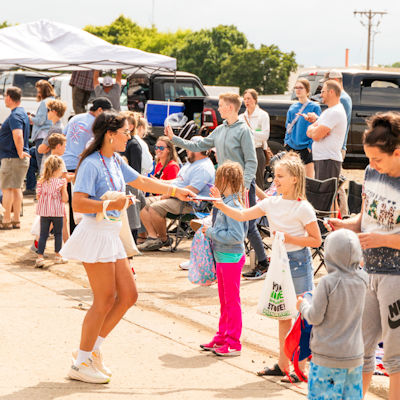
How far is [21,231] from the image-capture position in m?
12.8

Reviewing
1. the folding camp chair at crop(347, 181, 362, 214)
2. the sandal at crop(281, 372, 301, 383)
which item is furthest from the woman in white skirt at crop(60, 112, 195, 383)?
the folding camp chair at crop(347, 181, 362, 214)

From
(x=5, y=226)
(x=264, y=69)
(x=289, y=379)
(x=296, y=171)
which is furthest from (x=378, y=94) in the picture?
(x=264, y=69)

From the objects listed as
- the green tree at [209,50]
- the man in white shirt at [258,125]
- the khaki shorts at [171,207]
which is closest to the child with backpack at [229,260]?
the khaki shorts at [171,207]

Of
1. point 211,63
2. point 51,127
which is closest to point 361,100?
point 51,127

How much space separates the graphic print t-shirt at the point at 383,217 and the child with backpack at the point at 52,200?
239 inches

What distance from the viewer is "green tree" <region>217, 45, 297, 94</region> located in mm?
72000

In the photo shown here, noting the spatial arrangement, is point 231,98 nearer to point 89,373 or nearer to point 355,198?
point 355,198

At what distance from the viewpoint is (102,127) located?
5.88m

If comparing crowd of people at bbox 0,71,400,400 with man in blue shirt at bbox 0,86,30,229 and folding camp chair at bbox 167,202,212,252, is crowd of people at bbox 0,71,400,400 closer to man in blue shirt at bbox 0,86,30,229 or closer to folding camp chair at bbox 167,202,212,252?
folding camp chair at bbox 167,202,212,252

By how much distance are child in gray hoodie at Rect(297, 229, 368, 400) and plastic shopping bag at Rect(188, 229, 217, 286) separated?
233cm

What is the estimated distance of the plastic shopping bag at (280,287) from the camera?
5.68 meters

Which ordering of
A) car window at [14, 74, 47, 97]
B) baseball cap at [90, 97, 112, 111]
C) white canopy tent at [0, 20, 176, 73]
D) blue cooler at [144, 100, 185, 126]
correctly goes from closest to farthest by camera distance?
baseball cap at [90, 97, 112, 111] → white canopy tent at [0, 20, 176, 73] → blue cooler at [144, 100, 185, 126] → car window at [14, 74, 47, 97]

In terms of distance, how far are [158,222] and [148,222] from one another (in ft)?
0.45

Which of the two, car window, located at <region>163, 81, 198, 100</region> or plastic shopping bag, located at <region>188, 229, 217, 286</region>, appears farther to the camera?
car window, located at <region>163, 81, 198, 100</region>
